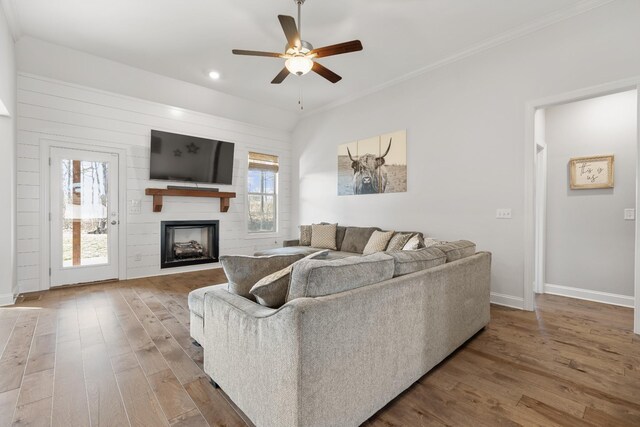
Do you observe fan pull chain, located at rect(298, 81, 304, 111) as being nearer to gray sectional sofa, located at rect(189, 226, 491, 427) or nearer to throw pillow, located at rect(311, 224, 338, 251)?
throw pillow, located at rect(311, 224, 338, 251)

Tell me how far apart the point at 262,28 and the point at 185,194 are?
2.92 m

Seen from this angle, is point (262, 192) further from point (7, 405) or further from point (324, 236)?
point (7, 405)

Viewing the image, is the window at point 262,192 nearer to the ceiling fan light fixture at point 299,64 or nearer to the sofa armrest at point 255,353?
the ceiling fan light fixture at point 299,64

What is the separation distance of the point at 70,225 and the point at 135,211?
81 cm

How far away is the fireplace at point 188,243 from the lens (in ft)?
16.4

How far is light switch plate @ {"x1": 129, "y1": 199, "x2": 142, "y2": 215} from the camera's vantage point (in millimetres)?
4652

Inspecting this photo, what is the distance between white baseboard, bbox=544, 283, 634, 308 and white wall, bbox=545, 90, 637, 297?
48 millimetres

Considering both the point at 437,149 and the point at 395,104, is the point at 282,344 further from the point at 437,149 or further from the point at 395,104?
the point at 395,104

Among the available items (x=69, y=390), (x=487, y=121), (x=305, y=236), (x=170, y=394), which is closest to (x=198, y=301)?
(x=170, y=394)

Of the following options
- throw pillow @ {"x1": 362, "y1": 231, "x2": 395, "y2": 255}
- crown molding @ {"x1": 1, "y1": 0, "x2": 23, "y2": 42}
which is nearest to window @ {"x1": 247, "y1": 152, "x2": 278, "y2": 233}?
throw pillow @ {"x1": 362, "y1": 231, "x2": 395, "y2": 255}

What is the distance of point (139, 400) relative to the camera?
68.4 inches

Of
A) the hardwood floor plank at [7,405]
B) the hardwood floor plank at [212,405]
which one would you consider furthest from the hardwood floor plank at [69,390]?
the hardwood floor plank at [212,405]

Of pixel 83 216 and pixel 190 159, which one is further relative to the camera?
pixel 190 159

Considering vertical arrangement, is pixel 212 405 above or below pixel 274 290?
below
